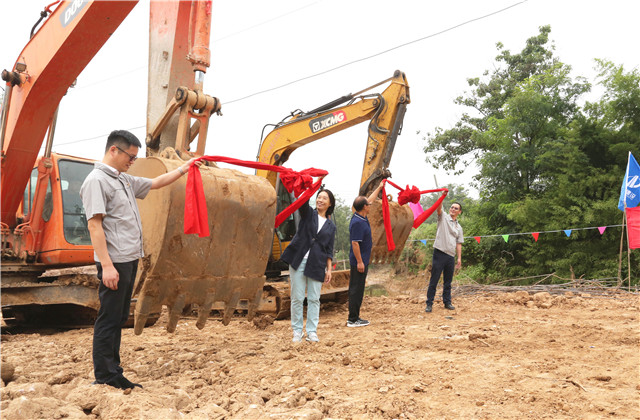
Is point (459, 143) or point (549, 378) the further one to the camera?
point (459, 143)

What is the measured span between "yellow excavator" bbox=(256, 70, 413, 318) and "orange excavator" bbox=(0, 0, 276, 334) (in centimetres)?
277

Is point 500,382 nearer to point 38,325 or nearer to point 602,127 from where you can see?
point 38,325

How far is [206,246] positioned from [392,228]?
15.4 feet

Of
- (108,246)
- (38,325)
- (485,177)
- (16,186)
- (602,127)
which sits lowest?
(38,325)

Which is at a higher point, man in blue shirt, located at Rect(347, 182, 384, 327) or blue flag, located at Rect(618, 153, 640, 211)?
blue flag, located at Rect(618, 153, 640, 211)

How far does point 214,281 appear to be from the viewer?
373 cm

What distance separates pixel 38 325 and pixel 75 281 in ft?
5.36

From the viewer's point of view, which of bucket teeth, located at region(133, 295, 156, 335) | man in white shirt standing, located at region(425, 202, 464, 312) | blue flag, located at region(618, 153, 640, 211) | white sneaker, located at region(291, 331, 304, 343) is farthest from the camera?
blue flag, located at region(618, 153, 640, 211)

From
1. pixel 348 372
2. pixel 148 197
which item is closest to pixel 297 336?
pixel 348 372

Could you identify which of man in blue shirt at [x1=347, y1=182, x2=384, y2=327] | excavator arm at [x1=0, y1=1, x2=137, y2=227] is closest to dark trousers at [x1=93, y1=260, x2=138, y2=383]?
excavator arm at [x1=0, y1=1, x2=137, y2=227]

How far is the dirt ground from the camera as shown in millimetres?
2740

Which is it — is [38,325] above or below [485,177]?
below

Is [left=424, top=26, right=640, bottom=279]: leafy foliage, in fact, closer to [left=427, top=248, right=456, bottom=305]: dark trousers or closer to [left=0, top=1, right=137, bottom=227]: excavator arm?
[left=427, top=248, right=456, bottom=305]: dark trousers

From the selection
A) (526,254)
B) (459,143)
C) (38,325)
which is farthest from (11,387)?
(459,143)
